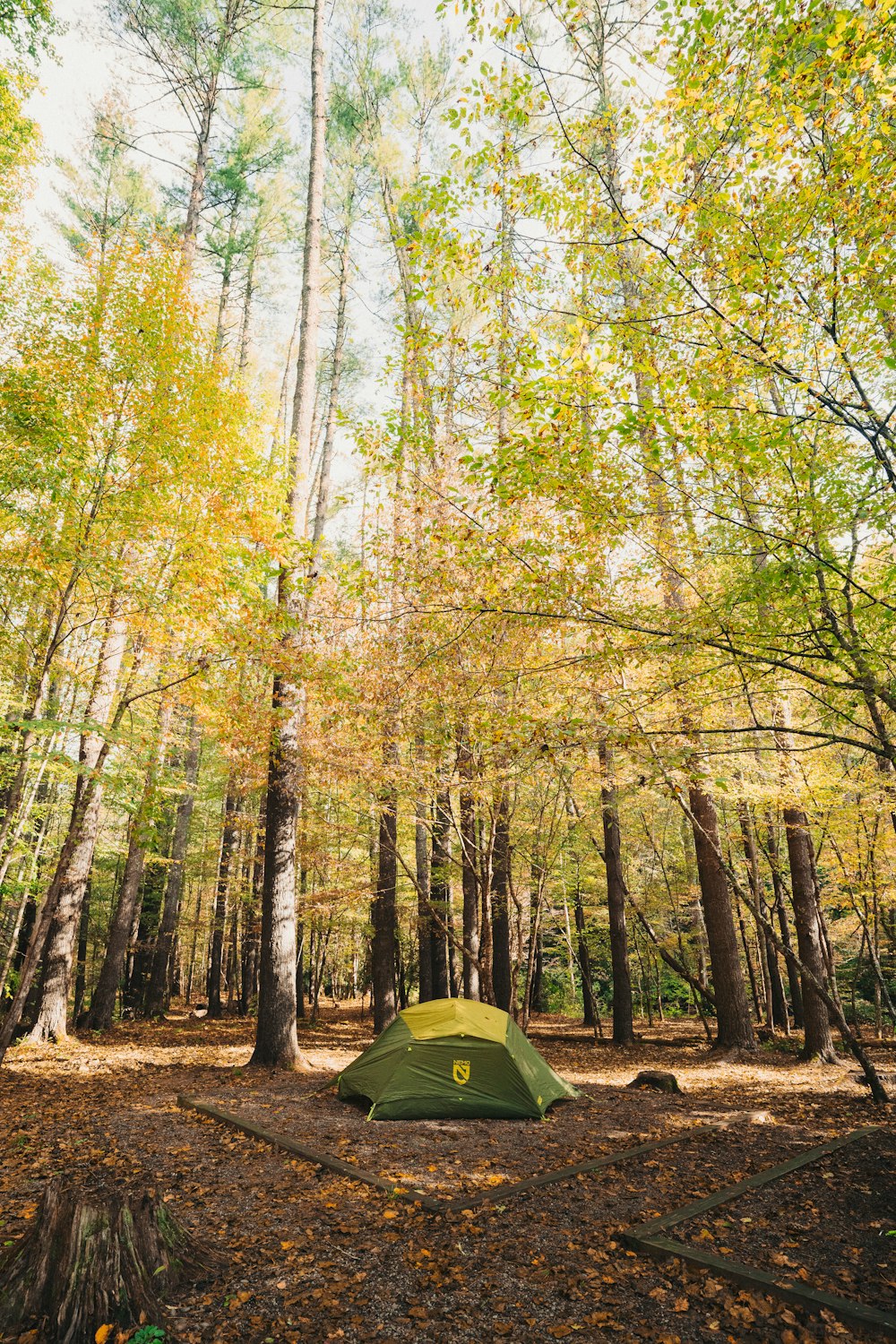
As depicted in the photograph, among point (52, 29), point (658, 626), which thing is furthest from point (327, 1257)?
point (52, 29)

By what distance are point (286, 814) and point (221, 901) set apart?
34.6 ft

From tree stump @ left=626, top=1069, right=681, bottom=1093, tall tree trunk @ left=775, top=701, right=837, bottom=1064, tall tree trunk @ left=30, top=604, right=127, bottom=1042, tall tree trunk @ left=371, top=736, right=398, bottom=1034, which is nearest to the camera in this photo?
tree stump @ left=626, top=1069, right=681, bottom=1093

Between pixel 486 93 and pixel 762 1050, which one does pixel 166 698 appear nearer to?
pixel 486 93

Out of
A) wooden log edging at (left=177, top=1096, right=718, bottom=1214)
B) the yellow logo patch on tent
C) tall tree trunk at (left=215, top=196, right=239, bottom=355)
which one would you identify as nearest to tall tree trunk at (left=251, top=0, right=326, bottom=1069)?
wooden log edging at (left=177, top=1096, right=718, bottom=1214)

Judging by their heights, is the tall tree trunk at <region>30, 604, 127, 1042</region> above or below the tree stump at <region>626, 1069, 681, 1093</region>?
above

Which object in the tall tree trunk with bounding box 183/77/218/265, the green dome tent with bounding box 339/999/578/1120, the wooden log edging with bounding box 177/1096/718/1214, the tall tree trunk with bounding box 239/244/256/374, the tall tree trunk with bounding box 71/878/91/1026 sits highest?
the tall tree trunk with bounding box 239/244/256/374

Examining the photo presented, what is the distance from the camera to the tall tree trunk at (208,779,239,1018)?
1695 cm

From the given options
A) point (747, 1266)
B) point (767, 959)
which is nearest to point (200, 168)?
point (747, 1266)

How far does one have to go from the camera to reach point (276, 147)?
1623 centimetres

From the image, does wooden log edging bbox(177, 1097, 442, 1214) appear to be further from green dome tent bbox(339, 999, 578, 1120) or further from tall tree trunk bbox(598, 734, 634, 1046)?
tall tree trunk bbox(598, 734, 634, 1046)

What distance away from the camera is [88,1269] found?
3.35m

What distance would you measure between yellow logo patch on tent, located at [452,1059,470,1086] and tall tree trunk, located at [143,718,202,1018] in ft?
34.2

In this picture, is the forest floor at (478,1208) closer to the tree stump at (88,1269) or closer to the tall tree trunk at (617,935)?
the tree stump at (88,1269)

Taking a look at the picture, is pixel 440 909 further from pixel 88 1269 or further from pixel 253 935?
pixel 88 1269
